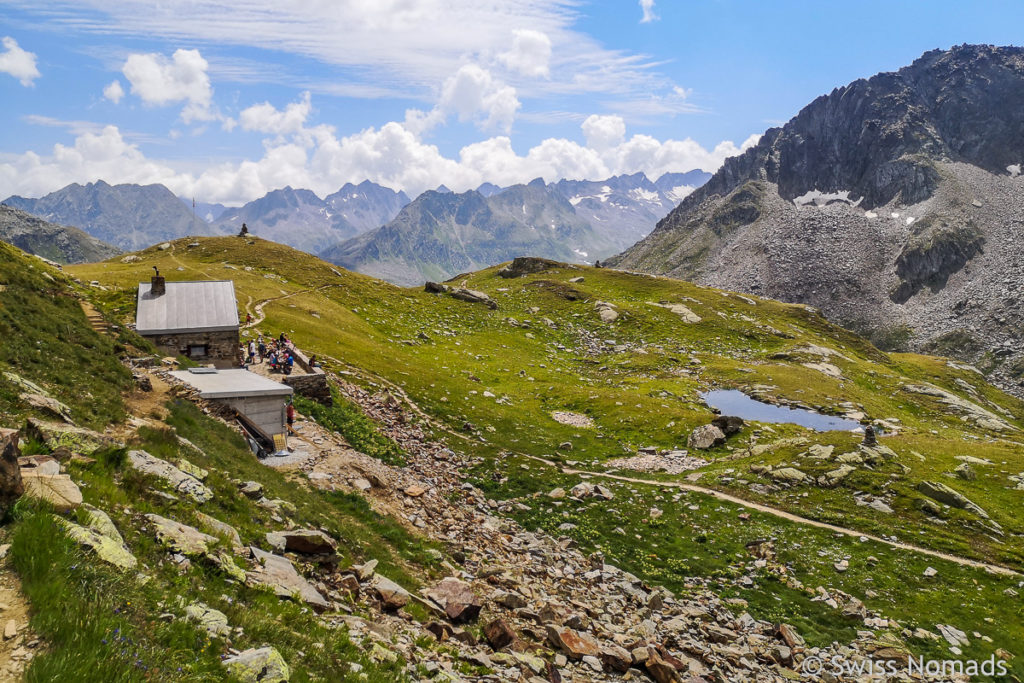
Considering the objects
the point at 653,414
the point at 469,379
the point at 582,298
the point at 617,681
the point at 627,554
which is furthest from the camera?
the point at 582,298

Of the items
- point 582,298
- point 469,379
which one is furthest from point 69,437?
point 582,298

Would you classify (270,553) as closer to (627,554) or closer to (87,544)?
(87,544)

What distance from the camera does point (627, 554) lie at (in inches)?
1141

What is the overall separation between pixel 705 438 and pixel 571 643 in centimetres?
3856

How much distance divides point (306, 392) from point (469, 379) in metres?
29.1

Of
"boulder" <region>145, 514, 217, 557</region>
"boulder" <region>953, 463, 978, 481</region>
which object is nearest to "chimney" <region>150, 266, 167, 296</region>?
"boulder" <region>145, 514, 217, 557</region>

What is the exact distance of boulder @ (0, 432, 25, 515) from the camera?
8.18 meters

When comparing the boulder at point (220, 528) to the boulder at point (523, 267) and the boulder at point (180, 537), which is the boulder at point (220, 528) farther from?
the boulder at point (523, 267)

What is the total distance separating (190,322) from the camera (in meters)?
41.9

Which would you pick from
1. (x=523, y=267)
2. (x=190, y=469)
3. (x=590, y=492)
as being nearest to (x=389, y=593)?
(x=190, y=469)

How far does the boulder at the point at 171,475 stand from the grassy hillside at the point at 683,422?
63.5 ft

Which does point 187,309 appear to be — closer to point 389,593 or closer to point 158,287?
point 158,287

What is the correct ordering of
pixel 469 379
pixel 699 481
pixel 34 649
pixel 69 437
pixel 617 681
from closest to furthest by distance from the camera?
pixel 34 649 → pixel 69 437 → pixel 617 681 → pixel 699 481 → pixel 469 379

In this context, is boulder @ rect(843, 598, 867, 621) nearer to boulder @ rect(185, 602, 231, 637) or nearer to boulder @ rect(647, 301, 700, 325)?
boulder @ rect(185, 602, 231, 637)
